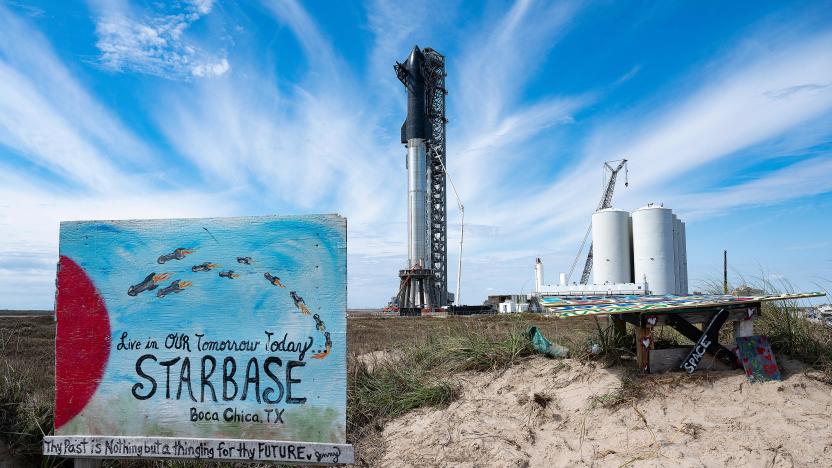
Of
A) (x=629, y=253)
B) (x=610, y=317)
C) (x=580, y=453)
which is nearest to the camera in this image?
(x=580, y=453)

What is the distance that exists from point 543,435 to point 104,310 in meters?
4.52

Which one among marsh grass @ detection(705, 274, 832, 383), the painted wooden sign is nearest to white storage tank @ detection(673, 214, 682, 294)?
marsh grass @ detection(705, 274, 832, 383)

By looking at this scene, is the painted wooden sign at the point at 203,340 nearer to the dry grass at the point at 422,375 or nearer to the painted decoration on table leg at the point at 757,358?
the dry grass at the point at 422,375

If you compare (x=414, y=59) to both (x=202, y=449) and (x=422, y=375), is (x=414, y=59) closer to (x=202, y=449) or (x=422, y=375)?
(x=422, y=375)

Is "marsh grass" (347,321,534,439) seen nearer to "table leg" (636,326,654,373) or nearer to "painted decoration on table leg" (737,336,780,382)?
"table leg" (636,326,654,373)

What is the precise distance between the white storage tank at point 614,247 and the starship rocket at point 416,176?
15765 mm

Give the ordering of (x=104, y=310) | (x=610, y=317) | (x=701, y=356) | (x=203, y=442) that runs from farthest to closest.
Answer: (x=610, y=317) → (x=701, y=356) → (x=104, y=310) → (x=203, y=442)

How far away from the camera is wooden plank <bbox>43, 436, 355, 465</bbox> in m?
4.03

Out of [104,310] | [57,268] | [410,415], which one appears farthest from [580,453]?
[57,268]

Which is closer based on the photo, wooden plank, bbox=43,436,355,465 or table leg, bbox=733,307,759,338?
wooden plank, bbox=43,436,355,465

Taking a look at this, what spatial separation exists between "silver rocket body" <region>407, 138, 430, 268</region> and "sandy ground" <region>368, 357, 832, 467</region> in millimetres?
37076

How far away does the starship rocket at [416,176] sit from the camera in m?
43.8

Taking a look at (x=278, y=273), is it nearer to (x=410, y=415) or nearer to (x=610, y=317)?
(x=410, y=415)

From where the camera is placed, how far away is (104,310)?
14.5 ft
